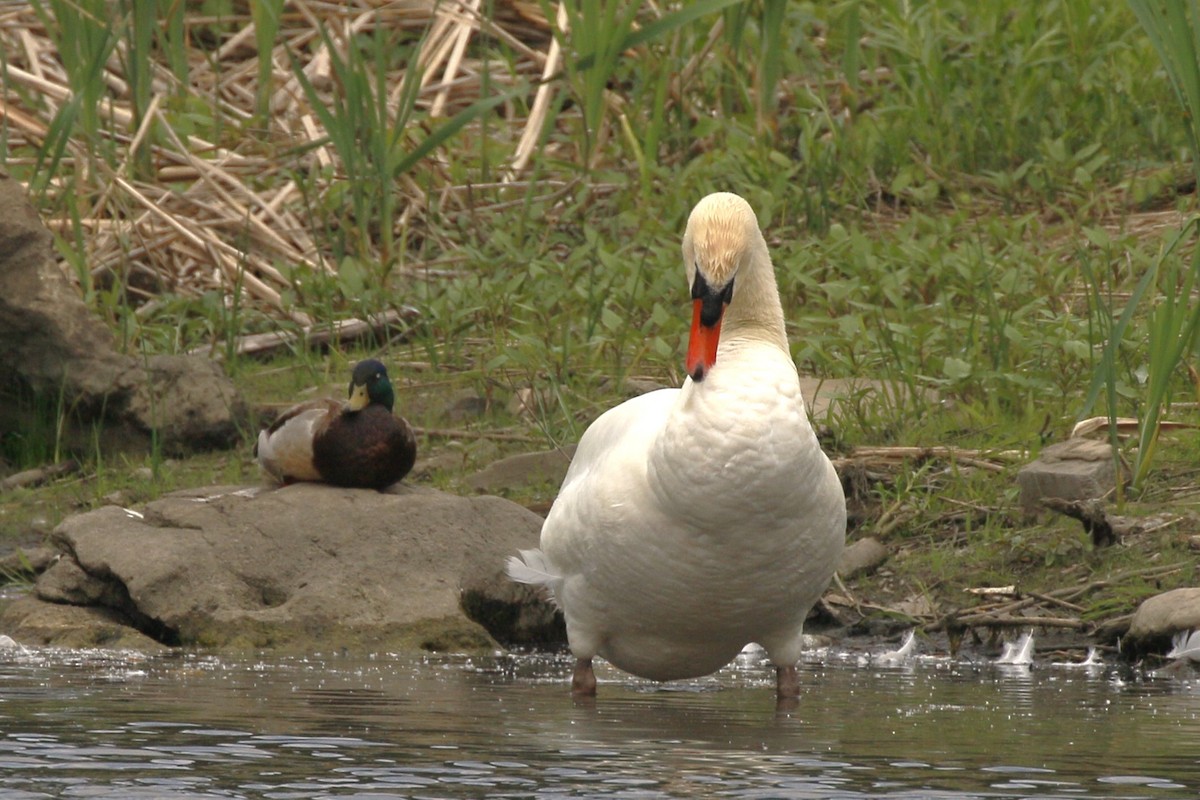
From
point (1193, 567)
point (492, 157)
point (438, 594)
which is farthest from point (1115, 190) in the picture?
point (438, 594)

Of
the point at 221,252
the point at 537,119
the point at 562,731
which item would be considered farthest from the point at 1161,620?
the point at 537,119

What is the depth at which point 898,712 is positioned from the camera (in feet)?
14.2

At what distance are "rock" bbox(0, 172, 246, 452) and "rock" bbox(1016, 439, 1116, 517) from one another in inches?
121

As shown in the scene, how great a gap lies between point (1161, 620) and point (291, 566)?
2435 mm

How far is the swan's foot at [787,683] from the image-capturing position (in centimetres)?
462

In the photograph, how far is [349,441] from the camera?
639 centimetres

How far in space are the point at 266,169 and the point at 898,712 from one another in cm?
591

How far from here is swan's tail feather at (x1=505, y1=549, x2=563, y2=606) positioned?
190 inches

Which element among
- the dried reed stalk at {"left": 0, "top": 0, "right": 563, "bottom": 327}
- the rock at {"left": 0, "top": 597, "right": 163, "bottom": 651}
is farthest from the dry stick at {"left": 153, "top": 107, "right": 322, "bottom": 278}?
the rock at {"left": 0, "top": 597, "right": 163, "bottom": 651}

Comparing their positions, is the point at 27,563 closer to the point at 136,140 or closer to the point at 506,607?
the point at 506,607

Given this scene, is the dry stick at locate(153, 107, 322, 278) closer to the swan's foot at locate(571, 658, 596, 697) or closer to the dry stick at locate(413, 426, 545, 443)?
the dry stick at locate(413, 426, 545, 443)

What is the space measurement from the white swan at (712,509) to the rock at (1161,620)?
3.23 ft

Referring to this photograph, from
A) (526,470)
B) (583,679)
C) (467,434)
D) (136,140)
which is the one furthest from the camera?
(136,140)

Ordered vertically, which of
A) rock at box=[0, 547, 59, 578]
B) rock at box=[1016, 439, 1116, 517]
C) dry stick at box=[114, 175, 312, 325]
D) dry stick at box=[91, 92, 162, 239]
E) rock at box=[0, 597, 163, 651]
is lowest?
rock at box=[0, 597, 163, 651]
